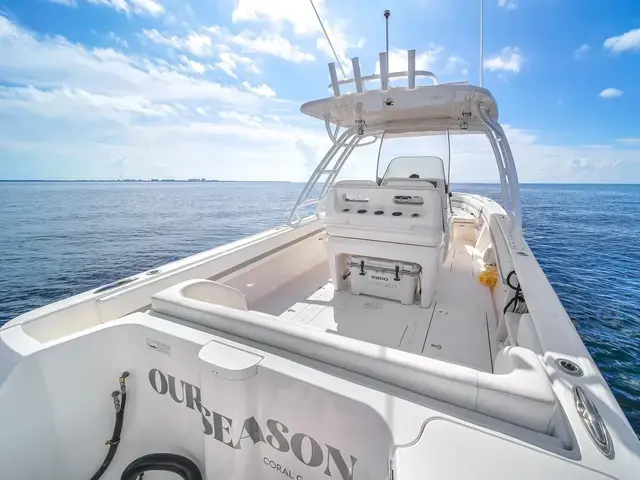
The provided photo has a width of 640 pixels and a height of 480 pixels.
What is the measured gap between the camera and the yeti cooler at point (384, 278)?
Answer: 8.45 ft

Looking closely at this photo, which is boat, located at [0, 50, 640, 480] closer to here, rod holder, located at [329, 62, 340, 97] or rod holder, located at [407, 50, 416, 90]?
rod holder, located at [407, 50, 416, 90]

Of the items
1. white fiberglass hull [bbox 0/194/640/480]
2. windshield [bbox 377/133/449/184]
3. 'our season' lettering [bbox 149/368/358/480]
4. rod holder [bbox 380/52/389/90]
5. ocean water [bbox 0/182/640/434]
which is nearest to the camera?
white fiberglass hull [bbox 0/194/640/480]

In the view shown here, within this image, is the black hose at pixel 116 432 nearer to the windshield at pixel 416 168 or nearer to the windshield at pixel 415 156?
the windshield at pixel 416 168

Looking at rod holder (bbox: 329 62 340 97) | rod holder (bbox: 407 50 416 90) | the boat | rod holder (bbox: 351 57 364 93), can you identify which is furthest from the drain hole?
rod holder (bbox: 329 62 340 97)

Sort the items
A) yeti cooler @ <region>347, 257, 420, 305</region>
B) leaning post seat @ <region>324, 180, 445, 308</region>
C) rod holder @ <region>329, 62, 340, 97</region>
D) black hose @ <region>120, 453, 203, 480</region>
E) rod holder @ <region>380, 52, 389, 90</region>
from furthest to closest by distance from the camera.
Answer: rod holder @ <region>329, 62, 340, 97</region> → yeti cooler @ <region>347, 257, 420, 305</region> → rod holder @ <region>380, 52, 389, 90</region> → leaning post seat @ <region>324, 180, 445, 308</region> → black hose @ <region>120, 453, 203, 480</region>

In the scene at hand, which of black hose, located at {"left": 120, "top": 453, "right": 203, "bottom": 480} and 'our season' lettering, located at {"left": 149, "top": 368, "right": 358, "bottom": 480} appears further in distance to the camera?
black hose, located at {"left": 120, "top": 453, "right": 203, "bottom": 480}

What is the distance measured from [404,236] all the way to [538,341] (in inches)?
50.0

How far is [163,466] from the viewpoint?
1.22 m

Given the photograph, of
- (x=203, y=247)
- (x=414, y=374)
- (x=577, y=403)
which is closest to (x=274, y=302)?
(x=414, y=374)

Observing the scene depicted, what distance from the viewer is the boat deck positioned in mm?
2070

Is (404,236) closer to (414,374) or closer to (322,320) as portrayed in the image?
(322,320)

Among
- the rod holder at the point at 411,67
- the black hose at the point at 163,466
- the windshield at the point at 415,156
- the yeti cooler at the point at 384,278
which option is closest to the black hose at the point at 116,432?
the black hose at the point at 163,466

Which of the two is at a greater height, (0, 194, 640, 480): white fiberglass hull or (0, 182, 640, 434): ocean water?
(0, 194, 640, 480): white fiberglass hull

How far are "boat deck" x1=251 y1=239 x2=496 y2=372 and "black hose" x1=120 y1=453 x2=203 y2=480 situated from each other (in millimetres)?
879
